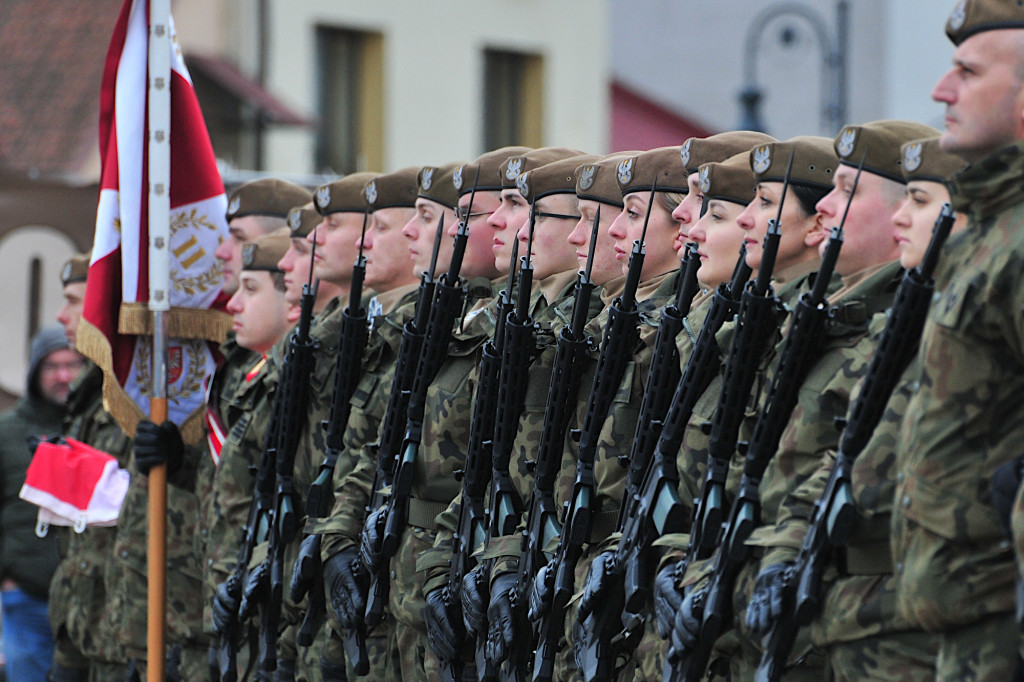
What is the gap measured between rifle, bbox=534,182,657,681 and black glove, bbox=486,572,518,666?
157 millimetres

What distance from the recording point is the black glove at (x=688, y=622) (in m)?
3.75

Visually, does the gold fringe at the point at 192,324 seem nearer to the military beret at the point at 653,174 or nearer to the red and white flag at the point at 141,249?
the red and white flag at the point at 141,249

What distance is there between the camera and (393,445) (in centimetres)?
559

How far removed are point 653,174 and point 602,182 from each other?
0.73ft

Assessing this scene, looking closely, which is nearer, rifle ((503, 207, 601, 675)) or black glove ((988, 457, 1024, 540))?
black glove ((988, 457, 1024, 540))

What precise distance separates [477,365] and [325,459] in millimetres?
956

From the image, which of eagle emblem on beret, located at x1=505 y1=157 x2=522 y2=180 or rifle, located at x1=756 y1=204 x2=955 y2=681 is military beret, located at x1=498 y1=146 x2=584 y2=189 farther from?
rifle, located at x1=756 y1=204 x2=955 y2=681

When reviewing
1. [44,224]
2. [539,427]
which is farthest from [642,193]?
[44,224]

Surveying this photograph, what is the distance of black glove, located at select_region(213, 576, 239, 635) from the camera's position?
6.33 meters

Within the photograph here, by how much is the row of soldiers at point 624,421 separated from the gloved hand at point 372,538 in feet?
0.07

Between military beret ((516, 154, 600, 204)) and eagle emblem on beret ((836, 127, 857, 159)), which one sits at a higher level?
eagle emblem on beret ((836, 127, 857, 159))

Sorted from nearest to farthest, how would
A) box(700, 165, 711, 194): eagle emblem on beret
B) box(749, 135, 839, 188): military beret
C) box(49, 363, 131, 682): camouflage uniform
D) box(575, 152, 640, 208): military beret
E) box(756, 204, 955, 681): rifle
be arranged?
box(756, 204, 955, 681): rifle < box(749, 135, 839, 188): military beret < box(700, 165, 711, 194): eagle emblem on beret < box(575, 152, 640, 208): military beret < box(49, 363, 131, 682): camouflage uniform

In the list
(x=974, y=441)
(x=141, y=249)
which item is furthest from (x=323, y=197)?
(x=974, y=441)

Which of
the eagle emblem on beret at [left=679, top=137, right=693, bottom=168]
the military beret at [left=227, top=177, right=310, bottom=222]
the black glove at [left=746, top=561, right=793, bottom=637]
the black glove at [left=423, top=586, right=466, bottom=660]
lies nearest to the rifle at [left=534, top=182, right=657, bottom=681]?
the eagle emblem on beret at [left=679, top=137, right=693, bottom=168]
